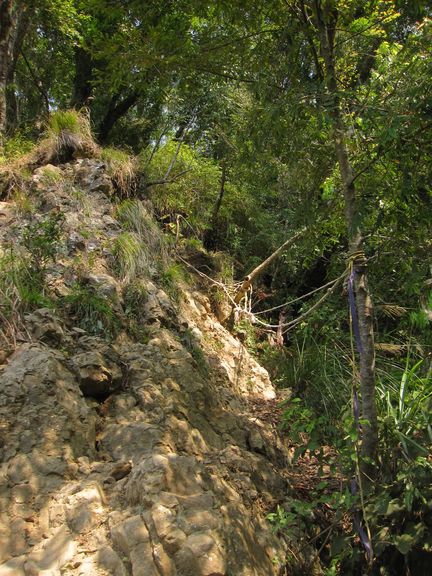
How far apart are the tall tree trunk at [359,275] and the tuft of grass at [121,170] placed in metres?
4.03

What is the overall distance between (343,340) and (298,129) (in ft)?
11.8

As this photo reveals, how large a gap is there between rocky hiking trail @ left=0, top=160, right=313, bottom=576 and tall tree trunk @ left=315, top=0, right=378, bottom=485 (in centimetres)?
73

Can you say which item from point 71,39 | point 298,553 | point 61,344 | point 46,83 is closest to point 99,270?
point 61,344

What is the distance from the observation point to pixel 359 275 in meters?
2.94

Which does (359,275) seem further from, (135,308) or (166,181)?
(166,181)

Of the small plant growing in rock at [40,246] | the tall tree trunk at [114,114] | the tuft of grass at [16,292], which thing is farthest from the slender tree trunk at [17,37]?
the tuft of grass at [16,292]

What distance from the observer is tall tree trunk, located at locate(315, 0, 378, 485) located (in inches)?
110

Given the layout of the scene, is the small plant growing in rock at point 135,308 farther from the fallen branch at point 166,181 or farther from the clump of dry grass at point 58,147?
the fallen branch at point 166,181

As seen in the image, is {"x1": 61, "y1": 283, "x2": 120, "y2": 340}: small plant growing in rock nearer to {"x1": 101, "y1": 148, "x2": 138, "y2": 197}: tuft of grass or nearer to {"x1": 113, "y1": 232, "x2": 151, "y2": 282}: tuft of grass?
{"x1": 113, "y1": 232, "x2": 151, "y2": 282}: tuft of grass

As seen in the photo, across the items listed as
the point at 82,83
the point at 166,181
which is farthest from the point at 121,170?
the point at 82,83

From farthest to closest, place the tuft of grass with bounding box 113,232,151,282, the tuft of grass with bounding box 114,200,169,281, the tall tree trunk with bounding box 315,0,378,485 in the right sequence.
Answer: the tuft of grass with bounding box 114,200,169,281, the tuft of grass with bounding box 113,232,151,282, the tall tree trunk with bounding box 315,0,378,485

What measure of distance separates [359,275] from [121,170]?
454cm

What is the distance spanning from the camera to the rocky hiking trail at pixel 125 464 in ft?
6.77

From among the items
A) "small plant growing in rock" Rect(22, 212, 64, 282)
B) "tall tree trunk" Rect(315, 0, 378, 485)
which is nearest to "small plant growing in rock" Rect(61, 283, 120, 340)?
"small plant growing in rock" Rect(22, 212, 64, 282)
